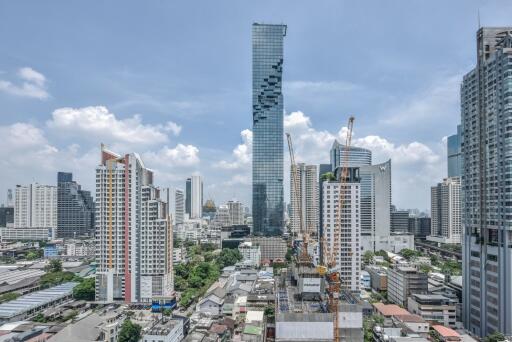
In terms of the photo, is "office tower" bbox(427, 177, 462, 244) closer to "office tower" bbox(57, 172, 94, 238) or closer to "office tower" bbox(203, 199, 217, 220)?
"office tower" bbox(57, 172, 94, 238)

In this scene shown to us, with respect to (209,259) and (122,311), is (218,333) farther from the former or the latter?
(209,259)

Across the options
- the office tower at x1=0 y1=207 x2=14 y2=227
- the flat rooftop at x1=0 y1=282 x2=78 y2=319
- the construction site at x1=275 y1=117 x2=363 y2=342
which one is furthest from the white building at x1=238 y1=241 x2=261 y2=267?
the office tower at x1=0 y1=207 x2=14 y2=227

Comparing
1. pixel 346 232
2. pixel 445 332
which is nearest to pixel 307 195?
pixel 346 232

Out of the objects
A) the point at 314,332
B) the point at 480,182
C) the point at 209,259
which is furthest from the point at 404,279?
the point at 209,259

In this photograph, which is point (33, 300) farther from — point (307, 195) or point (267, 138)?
point (307, 195)

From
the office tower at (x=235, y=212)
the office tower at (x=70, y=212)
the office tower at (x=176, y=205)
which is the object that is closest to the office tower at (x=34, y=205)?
the office tower at (x=70, y=212)

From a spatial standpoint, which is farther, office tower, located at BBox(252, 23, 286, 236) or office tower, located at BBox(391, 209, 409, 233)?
office tower, located at BBox(391, 209, 409, 233)
